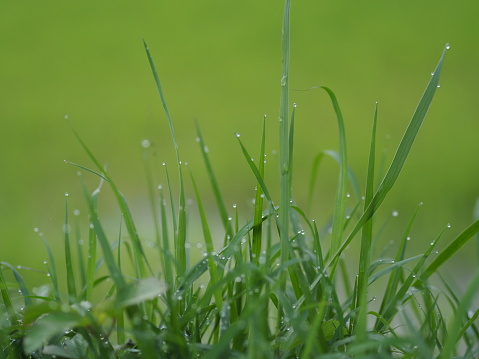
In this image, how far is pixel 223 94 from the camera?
3.52 metres

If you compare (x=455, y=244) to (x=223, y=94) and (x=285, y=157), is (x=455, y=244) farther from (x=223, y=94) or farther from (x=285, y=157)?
(x=223, y=94)

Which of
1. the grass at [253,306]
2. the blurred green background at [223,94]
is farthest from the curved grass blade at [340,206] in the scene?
the blurred green background at [223,94]

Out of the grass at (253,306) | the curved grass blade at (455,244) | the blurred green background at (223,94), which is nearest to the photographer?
the grass at (253,306)

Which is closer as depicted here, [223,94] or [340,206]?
[340,206]

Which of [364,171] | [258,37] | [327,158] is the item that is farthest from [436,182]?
[258,37]

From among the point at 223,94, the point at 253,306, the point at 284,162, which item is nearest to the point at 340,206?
the point at 284,162

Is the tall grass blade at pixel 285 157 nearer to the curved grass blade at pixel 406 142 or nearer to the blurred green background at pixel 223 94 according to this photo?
the curved grass blade at pixel 406 142

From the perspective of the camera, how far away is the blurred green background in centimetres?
275

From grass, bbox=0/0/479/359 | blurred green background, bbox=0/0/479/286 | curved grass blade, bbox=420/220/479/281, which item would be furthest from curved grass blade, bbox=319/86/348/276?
blurred green background, bbox=0/0/479/286

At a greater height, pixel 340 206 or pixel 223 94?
pixel 223 94

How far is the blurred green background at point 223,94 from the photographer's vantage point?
9.02ft

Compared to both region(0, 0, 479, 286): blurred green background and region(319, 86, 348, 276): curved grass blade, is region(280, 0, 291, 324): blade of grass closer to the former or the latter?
region(319, 86, 348, 276): curved grass blade

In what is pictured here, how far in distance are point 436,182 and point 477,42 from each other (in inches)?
49.3

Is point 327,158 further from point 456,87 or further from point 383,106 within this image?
point 456,87
